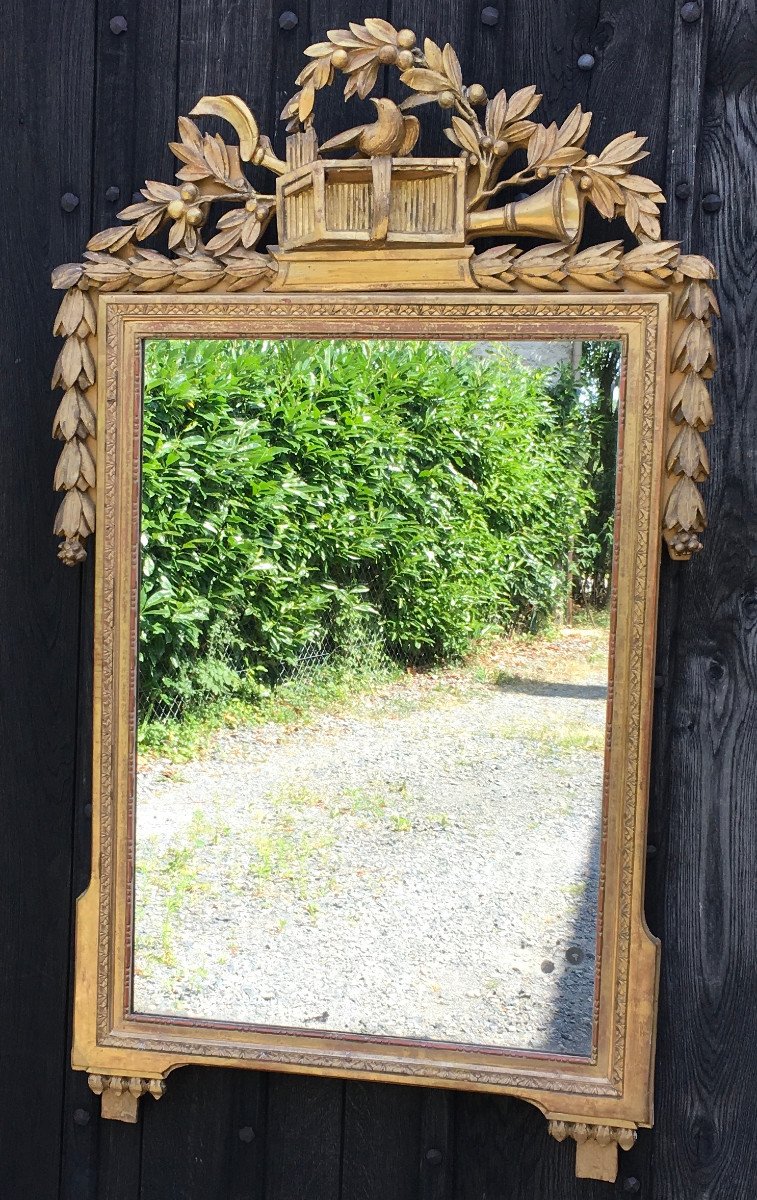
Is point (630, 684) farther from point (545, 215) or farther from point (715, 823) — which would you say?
point (545, 215)

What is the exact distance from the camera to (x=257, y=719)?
1.49 meters

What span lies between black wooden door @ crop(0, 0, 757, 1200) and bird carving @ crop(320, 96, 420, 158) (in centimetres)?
14

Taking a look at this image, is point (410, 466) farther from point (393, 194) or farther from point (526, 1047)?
point (526, 1047)

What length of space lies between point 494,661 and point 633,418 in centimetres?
37

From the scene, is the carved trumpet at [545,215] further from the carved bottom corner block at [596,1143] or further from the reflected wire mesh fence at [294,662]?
the carved bottom corner block at [596,1143]

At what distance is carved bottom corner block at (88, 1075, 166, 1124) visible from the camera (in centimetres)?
154

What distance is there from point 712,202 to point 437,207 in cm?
38

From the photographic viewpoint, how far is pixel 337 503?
1.48m

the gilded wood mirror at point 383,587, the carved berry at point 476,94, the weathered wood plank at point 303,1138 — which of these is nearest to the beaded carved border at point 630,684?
the gilded wood mirror at point 383,587

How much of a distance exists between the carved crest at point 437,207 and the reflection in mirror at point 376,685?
0.30ft

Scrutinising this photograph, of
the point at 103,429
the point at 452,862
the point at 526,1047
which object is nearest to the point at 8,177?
the point at 103,429

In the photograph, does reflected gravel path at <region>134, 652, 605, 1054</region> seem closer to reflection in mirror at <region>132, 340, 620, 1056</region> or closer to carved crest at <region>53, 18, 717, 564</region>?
reflection in mirror at <region>132, 340, 620, 1056</region>

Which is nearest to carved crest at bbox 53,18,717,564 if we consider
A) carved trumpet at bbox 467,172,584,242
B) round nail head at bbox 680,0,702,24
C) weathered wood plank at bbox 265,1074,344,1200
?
carved trumpet at bbox 467,172,584,242

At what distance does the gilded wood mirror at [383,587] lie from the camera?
140cm
